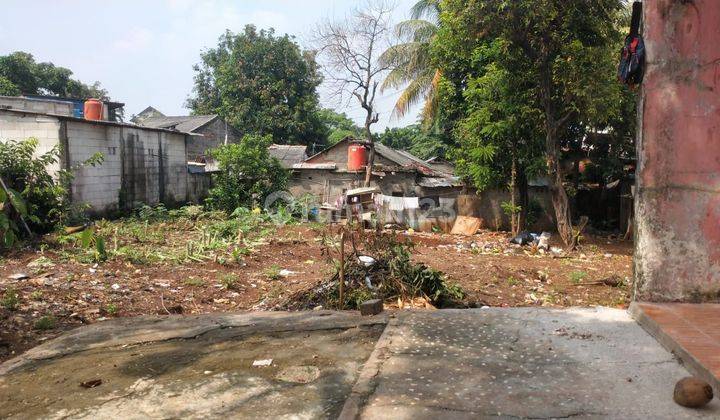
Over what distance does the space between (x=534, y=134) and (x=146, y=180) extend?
11.0 meters

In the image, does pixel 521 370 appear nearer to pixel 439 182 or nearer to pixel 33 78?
pixel 439 182

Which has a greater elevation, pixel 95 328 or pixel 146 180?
pixel 146 180

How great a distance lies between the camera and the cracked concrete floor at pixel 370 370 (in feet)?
8.43

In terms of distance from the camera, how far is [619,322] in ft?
12.4

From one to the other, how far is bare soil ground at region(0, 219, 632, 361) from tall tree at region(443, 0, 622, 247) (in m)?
3.09

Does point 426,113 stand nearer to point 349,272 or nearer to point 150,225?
point 150,225

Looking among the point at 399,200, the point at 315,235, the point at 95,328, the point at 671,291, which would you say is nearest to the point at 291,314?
the point at 95,328

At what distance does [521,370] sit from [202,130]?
25351 millimetres

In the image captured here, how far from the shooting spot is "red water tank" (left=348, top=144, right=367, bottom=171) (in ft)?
58.0

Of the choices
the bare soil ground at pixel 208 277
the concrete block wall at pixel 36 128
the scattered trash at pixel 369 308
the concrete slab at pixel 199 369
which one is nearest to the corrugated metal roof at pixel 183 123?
the concrete block wall at pixel 36 128

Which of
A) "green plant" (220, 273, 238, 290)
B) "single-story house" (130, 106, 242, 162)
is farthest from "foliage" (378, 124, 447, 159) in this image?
"green plant" (220, 273, 238, 290)

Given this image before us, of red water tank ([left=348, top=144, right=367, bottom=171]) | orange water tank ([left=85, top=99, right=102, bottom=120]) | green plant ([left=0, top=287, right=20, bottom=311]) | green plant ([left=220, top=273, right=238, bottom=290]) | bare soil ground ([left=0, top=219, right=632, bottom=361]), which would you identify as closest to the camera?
green plant ([left=0, top=287, right=20, bottom=311])

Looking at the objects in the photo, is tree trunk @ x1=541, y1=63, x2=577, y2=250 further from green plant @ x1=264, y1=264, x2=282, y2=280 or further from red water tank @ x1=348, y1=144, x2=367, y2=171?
red water tank @ x1=348, y1=144, x2=367, y2=171

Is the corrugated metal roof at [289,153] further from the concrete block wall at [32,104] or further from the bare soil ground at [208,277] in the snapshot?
the bare soil ground at [208,277]
